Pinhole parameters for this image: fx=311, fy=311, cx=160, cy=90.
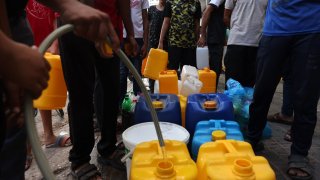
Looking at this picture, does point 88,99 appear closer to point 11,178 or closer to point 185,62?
point 11,178

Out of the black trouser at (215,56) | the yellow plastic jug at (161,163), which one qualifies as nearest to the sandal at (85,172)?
the yellow plastic jug at (161,163)

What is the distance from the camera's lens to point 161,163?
1.21 m

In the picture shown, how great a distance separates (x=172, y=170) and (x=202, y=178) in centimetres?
16

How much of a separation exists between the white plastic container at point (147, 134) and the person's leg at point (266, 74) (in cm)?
68

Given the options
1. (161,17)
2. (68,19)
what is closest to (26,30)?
(68,19)

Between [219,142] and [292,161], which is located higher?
[219,142]

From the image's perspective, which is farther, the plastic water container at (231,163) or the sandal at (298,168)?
the sandal at (298,168)

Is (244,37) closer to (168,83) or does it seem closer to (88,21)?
(168,83)

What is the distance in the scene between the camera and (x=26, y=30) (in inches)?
41.7

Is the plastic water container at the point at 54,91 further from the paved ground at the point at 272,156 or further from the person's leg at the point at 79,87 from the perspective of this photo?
the person's leg at the point at 79,87

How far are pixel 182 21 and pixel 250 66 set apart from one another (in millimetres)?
1004

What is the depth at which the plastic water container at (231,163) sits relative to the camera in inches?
45.8

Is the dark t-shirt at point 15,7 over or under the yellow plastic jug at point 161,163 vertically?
over

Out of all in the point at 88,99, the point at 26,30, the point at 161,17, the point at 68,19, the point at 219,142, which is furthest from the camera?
the point at 161,17
